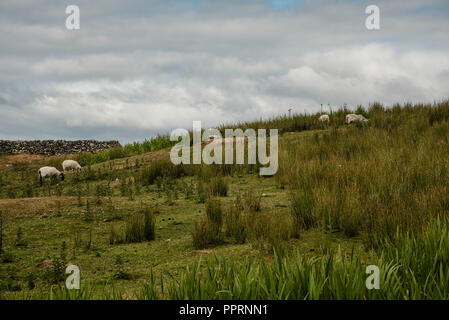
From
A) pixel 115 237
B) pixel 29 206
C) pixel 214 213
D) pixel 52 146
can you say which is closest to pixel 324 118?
pixel 214 213

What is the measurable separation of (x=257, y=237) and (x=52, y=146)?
2392 centimetres

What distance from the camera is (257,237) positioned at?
6039 millimetres

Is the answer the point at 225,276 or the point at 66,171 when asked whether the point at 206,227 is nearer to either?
the point at 225,276

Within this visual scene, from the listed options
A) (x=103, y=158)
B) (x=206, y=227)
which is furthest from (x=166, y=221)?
(x=103, y=158)

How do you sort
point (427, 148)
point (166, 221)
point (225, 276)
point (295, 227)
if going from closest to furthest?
point (225, 276) < point (295, 227) < point (166, 221) < point (427, 148)

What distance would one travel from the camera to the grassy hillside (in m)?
3.40

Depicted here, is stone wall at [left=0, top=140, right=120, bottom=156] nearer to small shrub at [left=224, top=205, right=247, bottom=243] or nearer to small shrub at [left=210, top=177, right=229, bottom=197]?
small shrub at [left=210, top=177, right=229, bottom=197]

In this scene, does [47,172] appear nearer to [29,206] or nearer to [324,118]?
[29,206]

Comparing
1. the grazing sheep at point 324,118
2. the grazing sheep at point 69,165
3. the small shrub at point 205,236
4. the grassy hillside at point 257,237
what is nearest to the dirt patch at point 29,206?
the grassy hillside at point 257,237

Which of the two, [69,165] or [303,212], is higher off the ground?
[69,165]

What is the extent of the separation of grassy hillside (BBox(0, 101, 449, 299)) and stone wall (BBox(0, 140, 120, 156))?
16326 millimetres
